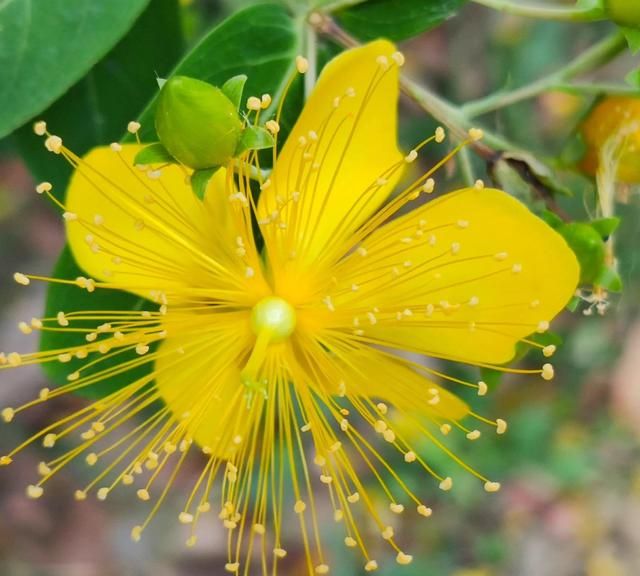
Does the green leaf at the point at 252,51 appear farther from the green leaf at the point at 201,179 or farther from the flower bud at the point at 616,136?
the flower bud at the point at 616,136

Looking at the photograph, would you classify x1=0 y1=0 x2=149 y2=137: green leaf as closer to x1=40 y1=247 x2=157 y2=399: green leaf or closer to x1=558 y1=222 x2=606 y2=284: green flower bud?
x1=40 y1=247 x2=157 y2=399: green leaf

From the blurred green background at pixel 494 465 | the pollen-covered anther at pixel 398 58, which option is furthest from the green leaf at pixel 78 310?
the blurred green background at pixel 494 465

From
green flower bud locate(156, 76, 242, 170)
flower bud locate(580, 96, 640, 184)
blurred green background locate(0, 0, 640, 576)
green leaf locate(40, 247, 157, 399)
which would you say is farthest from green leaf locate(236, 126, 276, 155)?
blurred green background locate(0, 0, 640, 576)

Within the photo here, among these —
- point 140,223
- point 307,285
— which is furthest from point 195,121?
point 307,285

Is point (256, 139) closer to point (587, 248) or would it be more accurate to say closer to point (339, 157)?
point (339, 157)

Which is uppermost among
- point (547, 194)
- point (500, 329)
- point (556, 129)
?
point (556, 129)

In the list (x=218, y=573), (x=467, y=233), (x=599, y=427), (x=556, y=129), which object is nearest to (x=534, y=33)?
(x=556, y=129)

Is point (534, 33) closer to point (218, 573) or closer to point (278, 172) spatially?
point (278, 172)
